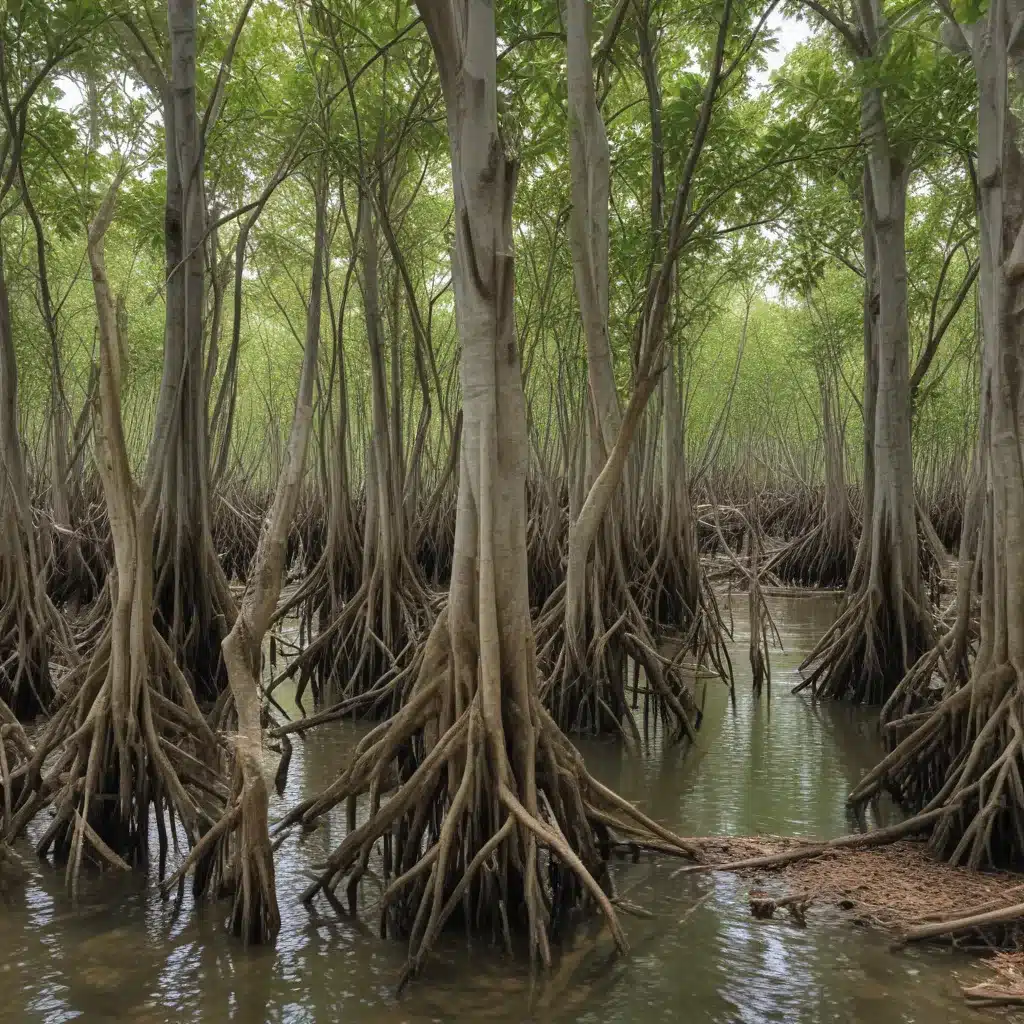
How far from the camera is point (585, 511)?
4.22 metres

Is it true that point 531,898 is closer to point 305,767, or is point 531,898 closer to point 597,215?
point 305,767

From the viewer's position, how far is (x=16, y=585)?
5.70m

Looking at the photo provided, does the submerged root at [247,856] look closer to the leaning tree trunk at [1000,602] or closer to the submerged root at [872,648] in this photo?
the leaning tree trunk at [1000,602]

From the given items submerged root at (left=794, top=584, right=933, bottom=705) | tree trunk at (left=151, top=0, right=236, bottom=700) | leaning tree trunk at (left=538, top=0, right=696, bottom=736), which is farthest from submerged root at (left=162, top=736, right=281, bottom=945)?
submerged root at (left=794, top=584, right=933, bottom=705)

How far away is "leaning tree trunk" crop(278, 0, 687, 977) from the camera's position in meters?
3.20

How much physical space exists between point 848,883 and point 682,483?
4.46 m

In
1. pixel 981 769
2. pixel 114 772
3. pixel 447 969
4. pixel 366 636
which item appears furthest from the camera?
pixel 366 636

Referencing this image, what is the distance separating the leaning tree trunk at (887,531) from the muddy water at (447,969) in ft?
10.8

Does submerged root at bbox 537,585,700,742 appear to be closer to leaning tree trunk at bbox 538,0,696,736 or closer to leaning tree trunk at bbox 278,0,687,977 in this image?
leaning tree trunk at bbox 538,0,696,736

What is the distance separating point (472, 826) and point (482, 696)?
38cm

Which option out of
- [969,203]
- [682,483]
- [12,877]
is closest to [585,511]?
[12,877]

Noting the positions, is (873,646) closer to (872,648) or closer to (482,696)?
(872,648)

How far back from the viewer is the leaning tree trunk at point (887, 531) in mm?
6562

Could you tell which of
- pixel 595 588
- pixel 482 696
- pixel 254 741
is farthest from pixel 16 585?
pixel 482 696
